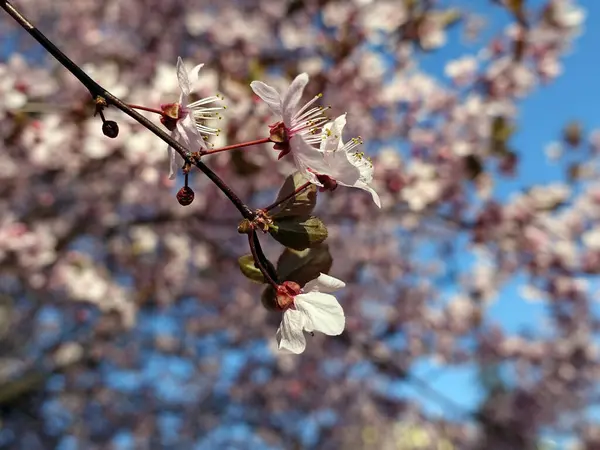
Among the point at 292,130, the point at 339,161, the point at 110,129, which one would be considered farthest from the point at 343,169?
the point at 110,129

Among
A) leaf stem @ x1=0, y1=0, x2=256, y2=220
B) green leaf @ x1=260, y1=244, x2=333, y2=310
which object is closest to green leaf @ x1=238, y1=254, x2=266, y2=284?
green leaf @ x1=260, y1=244, x2=333, y2=310

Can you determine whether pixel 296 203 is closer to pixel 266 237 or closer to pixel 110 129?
pixel 110 129

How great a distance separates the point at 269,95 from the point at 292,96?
0.04 meters

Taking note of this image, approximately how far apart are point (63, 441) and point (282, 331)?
619 cm

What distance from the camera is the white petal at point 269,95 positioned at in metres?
0.80

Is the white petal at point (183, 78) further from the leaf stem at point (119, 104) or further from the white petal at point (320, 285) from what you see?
the white petal at point (320, 285)

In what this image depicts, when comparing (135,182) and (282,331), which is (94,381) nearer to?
(135,182)

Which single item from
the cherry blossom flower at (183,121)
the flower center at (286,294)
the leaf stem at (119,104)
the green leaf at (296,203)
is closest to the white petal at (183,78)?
the cherry blossom flower at (183,121)

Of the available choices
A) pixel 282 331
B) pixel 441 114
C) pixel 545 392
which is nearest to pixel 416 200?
pixel 441 114

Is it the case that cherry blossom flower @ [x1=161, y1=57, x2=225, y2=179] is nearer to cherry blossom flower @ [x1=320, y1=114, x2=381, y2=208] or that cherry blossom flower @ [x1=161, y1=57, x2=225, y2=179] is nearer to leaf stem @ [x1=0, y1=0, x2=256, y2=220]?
leaf stem @ [x1=0, y1=0, x2=256, y2=220]

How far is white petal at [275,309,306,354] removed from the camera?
0.81m

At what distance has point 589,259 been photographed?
4.31 meters

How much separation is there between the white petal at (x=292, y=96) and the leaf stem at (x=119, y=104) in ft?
0.54

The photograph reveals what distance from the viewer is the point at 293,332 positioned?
2.67 feet
